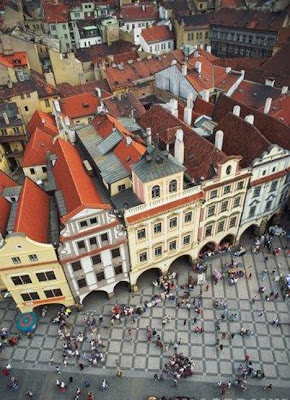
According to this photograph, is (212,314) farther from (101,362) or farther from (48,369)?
(48,369)

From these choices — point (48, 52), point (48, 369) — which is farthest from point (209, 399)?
point (48, 52)

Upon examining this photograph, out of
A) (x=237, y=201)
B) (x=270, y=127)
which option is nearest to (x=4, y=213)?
(x=237, y=201)

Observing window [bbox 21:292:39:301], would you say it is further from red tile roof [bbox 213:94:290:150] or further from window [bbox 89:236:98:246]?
red tile roof [bbox 213:94:290:150]

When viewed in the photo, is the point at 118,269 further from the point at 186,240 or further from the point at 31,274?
the point at 31,274

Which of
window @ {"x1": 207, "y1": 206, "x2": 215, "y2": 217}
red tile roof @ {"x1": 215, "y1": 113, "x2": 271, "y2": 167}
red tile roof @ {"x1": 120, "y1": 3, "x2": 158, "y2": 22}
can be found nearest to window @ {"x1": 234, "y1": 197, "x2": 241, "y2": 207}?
window @ {"x1": 207, "y1": 206, "x2": 215, "y2": 217}

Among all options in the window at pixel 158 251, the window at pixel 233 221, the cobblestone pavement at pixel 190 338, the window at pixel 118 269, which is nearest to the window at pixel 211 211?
the window at pixel 233 221
